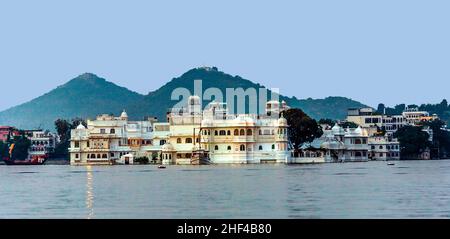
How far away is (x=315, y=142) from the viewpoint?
80000 millimetres

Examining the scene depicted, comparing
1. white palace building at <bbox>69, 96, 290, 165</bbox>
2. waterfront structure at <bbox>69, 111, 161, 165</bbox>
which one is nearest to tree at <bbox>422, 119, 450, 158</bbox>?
white palace building at <bbox>69, 96, 290, 165</bbox>

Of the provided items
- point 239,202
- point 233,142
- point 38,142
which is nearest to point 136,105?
point 38,142

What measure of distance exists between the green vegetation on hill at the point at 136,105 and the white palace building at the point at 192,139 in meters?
77.9

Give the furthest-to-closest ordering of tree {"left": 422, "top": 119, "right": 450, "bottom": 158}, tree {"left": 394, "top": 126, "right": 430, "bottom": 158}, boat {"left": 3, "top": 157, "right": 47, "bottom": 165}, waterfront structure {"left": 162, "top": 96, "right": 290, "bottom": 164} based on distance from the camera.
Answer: tree {"left": 422, "top": 119, "right": 450, "bottom": 158}
tree {"left": 394, "top": 126, "right": 430, "bottom": 158}
boat {"left": 3, "top": 157, "right": 47, "bottom": 165}
waterfront structure {"left": 162, "top": 96, "right": 290, "bottom": 164}

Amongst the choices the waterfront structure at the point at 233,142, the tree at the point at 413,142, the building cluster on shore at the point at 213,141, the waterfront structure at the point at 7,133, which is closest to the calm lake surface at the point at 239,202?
the waterfront structure at the point at 233,142

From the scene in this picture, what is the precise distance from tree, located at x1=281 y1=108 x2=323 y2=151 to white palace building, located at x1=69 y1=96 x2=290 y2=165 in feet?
4.10

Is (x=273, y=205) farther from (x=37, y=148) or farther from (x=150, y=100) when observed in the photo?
(x=150, y=100)

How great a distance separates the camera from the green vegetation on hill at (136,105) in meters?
165

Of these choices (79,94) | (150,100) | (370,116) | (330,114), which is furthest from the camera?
(79,94)

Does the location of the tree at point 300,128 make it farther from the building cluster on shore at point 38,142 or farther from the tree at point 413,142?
the building cluster on shore at point 38,142

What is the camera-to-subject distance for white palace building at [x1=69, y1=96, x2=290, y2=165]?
6975 cm

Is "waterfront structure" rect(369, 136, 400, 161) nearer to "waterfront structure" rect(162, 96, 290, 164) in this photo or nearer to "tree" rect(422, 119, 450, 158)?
"tree" rect(422, 119, 450, 158)
